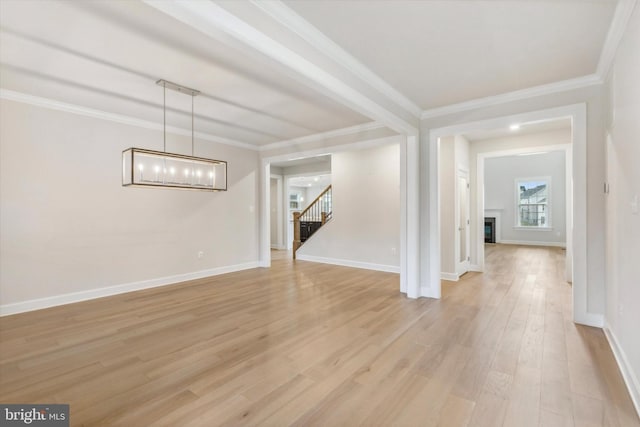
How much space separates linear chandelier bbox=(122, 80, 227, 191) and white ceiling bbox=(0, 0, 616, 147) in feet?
1.93

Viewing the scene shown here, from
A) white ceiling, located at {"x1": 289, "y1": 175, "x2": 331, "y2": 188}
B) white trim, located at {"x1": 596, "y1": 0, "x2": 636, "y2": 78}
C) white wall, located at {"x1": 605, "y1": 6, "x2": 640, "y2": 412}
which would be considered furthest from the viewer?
white ceiling, located at {"x1": 289, "y1": 175, "x2": 331, "y2": 188}

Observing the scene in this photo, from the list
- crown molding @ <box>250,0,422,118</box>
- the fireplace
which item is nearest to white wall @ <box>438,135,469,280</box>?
crown molding @ <box>250,0,422,118</box>

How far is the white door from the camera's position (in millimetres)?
5719

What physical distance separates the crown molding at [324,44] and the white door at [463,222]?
9.49 ft

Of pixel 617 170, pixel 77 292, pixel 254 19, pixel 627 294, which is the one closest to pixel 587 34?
pixel 617 170

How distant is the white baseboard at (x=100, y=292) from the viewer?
366 cm

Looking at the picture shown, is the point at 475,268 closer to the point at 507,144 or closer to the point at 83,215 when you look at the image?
the point at 507,144

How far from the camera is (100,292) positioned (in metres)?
4.30

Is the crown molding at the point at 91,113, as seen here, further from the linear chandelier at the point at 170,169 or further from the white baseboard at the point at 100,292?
the white baseboard at the point at 100,292

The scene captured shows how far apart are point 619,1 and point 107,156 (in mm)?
5758

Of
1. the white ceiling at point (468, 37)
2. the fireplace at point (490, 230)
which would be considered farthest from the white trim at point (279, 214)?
the fireplace at point (490, 230)

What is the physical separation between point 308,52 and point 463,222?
16.2 ft

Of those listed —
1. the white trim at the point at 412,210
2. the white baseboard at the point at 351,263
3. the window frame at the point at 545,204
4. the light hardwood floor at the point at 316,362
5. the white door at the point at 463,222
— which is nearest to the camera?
the light hardwood floor at the point at 316,362

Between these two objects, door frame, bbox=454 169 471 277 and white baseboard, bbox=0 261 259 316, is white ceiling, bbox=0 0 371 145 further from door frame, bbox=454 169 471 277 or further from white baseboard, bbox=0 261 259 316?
white baseboard, bbox=0 261 259 316
